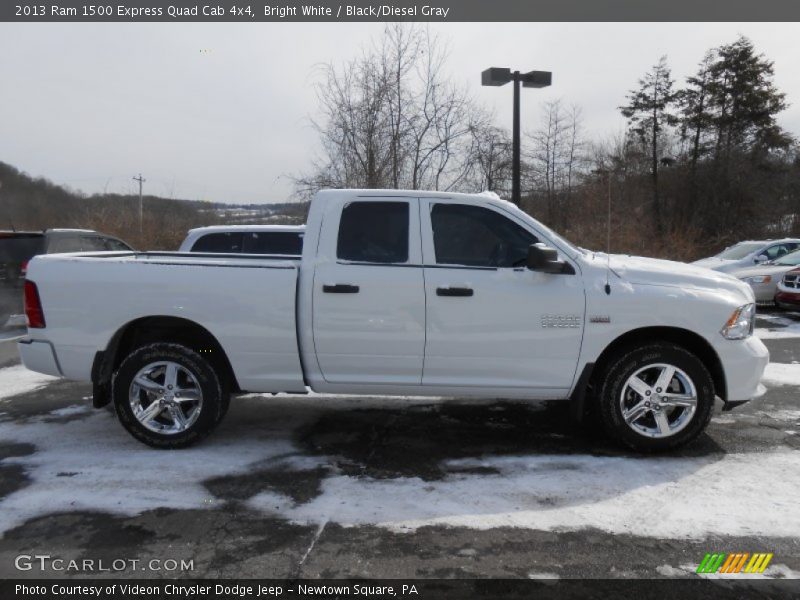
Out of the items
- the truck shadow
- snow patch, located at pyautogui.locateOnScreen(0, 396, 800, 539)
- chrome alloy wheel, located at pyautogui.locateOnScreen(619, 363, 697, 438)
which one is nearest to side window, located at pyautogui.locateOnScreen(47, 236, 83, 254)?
snow patch, located at pyautogui.locateOnScreen(0, 396, 800, 539)

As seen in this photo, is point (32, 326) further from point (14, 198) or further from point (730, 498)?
point (14, 198)

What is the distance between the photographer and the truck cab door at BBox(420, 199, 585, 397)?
4391 mm

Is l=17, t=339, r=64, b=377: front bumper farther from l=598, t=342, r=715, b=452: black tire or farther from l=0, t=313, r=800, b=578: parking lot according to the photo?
l=598, t=342, r=715, b=452: black tire

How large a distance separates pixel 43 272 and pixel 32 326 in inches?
17.8

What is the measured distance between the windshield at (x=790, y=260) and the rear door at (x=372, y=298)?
11.8m

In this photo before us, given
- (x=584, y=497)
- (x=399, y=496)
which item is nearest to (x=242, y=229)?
(x=399, y=496)

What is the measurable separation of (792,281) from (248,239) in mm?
10471

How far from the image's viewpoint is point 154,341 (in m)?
4.75

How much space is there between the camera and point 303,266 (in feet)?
14.9

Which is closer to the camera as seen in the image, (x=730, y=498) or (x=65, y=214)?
(x=730, y=498)

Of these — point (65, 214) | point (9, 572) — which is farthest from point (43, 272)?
point (65, 214)

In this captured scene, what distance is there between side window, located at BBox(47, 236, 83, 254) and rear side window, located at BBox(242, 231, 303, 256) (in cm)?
415

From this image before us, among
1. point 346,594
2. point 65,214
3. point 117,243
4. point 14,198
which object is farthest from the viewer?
point 14,198

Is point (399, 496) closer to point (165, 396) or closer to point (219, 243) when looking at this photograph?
point (165, 396)
